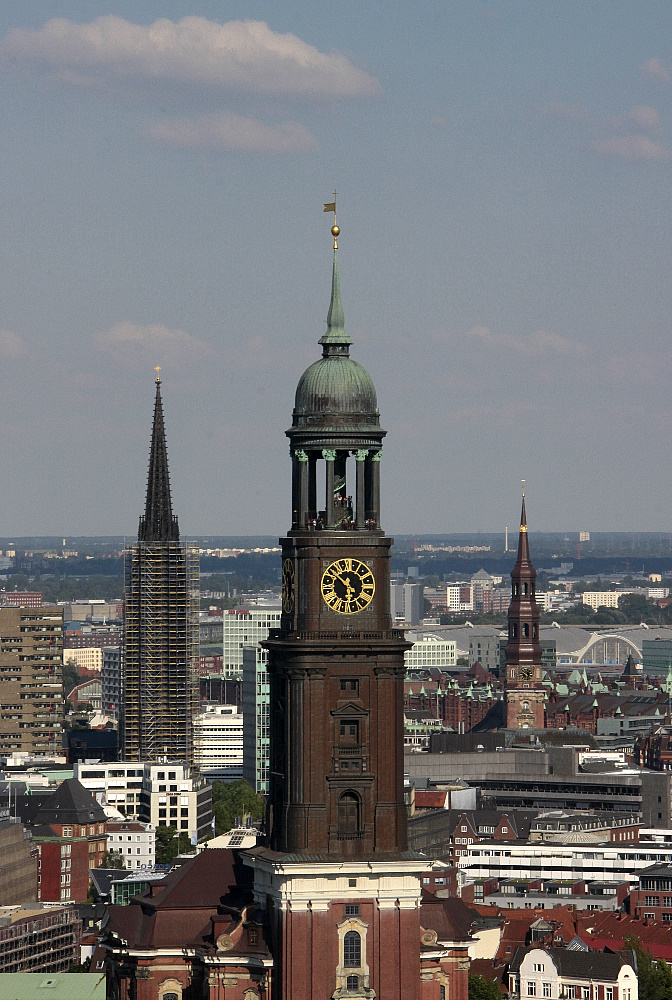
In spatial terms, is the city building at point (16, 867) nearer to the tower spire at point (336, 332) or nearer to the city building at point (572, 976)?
the city building at point (572, 976)

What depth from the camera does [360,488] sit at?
97.5m

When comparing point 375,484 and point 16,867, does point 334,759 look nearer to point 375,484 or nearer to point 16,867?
point 375,484

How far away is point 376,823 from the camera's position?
95.9 m

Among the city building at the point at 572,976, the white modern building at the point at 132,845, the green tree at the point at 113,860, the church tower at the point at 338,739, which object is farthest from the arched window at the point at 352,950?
the white modern building at the point at 132,845

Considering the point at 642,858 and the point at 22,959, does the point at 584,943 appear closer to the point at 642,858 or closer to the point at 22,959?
the point at 22,959

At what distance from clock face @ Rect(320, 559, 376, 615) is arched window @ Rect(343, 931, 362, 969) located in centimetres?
937

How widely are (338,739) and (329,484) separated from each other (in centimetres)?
754

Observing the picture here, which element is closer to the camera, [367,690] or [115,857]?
[367,690]

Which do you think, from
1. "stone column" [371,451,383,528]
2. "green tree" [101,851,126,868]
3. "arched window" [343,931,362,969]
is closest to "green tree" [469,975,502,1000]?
"arched window" [343,931,362,969]

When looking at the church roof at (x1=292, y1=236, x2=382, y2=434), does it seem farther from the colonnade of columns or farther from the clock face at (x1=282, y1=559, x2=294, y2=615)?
the clock face at (x1=282, y1=559, x2=294, y2=615)

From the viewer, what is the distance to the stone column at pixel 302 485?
97.3 metres

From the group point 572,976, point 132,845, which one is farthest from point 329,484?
point 132,845

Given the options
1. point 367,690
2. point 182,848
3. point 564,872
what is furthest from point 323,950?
point 182,848

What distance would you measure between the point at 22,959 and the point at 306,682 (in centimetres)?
4918
